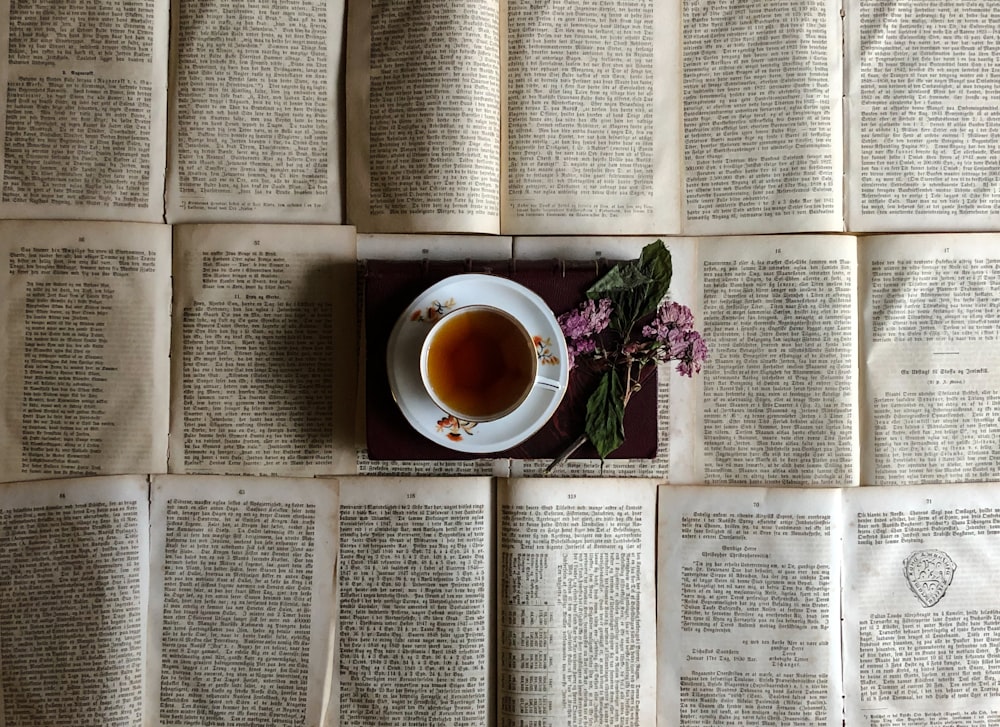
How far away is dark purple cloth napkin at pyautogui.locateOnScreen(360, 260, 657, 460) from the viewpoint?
0.97m

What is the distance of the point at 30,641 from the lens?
103 cm

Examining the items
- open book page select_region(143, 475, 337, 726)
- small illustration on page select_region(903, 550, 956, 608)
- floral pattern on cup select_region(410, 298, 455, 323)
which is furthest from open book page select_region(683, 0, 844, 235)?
open book page select_region(143, 475, 337, 726)

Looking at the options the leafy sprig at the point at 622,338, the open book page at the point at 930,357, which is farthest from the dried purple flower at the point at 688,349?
the open book page at the point at 930,357

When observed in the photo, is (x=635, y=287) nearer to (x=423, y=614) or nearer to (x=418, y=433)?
(x=418, y=433)

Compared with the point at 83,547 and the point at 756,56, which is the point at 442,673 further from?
the point at 756,56

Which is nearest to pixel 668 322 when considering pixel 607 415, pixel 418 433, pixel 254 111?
pixel 607 415

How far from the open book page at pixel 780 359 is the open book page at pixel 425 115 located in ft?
1.19

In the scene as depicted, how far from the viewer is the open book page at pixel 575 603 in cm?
104

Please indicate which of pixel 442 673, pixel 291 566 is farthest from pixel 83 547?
pixel 442 673

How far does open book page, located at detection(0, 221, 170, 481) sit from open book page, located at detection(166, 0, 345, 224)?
Result: 13cm

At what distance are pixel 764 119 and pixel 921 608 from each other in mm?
754

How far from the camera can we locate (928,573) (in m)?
1.06

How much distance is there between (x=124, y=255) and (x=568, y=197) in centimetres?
65

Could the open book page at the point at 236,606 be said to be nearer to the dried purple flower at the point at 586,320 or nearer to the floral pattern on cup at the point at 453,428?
the floral pattern on cup at the point at 453,428
